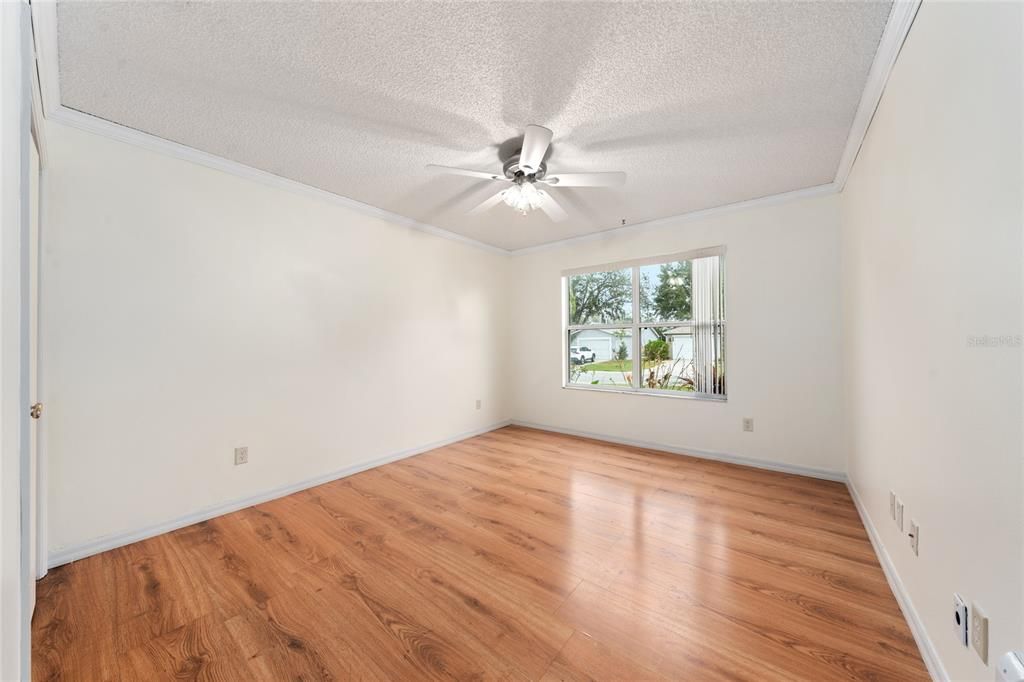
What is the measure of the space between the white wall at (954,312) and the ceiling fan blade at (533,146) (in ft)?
4.63

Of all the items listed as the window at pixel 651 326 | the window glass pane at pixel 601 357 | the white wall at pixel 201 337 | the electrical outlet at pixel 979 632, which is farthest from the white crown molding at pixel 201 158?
the electrical outlet at pixel 979 632

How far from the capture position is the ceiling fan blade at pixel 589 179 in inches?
85.4

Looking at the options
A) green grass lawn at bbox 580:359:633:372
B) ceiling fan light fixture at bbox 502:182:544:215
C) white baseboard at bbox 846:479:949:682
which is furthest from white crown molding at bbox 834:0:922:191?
green grass lawn at bbox 580:359:633:372

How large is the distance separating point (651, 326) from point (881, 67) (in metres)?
2.56

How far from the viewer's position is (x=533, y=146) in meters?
1.98

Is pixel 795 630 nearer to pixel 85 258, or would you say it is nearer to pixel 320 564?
pixel 320 564

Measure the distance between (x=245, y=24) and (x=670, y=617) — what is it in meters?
2.95

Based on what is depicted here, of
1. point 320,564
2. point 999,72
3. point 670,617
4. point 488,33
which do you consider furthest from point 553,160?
point 320,564

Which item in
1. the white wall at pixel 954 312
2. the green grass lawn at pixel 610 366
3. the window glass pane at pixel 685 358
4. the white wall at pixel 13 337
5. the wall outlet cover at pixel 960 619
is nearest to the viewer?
the white wall at pixel 13 337

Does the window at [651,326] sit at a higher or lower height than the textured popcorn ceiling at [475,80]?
lower

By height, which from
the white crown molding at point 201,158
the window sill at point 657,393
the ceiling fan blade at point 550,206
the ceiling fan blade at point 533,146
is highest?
the white crown molding at point 201,158

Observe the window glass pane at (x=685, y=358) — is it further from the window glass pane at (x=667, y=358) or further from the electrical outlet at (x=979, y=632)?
the electrical outlet at (x=979, y=632)

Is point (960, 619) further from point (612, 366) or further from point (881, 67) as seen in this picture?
point (612, 366)

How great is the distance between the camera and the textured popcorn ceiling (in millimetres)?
1422
